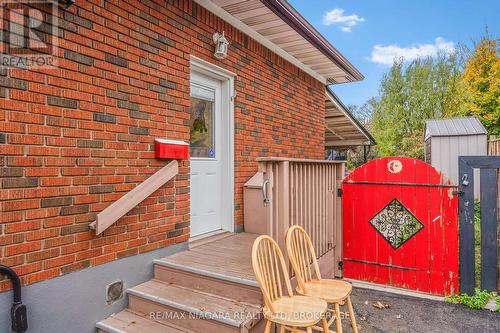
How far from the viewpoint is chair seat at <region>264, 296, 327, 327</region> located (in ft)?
7.03

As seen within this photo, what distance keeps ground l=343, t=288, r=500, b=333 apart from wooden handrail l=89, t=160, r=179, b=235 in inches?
88.6

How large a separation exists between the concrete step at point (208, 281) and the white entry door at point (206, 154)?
89cm

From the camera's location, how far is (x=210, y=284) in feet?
9.43

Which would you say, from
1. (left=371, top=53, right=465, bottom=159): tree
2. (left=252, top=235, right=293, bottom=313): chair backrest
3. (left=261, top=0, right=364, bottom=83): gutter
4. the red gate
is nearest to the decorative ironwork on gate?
the red gate

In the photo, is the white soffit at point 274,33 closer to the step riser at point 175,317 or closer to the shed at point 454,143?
the step riser at point 175,317

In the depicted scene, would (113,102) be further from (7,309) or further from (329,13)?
(329,13)

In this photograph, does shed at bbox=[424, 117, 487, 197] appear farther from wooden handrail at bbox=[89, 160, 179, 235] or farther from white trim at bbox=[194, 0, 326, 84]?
wooden handrail at bbox=[89, 160, 179, 235]

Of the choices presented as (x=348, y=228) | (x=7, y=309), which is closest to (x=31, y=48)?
(x=7, y=309)

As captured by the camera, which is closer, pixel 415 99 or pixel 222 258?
pixel 222 258

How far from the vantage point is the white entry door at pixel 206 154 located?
13.3ft

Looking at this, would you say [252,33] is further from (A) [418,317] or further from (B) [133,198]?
(A) [418,317]

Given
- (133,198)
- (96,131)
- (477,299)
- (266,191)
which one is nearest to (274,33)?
(266,191)

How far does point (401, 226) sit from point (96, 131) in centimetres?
358

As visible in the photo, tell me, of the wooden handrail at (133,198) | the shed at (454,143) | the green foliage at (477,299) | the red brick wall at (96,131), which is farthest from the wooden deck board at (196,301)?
the shed at (454,143)
